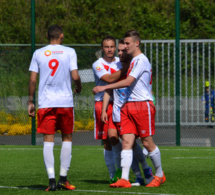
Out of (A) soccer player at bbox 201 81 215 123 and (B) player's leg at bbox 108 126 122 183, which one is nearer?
(B) player's leg at bbox 108 126 122 183

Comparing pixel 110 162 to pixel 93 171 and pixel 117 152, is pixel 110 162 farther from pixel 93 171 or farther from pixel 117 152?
pixel 93 171

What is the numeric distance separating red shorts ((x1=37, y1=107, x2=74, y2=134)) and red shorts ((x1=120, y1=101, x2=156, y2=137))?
594 mm

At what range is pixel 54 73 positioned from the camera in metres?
6.59

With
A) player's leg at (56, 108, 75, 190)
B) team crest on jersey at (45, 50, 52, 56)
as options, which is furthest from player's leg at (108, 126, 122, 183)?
team crest on jersey at (45, 50, 52, 56)

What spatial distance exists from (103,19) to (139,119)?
18496 mm

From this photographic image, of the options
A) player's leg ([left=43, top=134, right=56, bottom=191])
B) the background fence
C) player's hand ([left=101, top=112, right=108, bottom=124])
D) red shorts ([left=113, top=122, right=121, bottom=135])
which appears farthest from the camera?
the background fence

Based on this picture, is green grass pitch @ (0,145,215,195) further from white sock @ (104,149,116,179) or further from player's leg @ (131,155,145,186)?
player's leg @ (131,155,145,186)

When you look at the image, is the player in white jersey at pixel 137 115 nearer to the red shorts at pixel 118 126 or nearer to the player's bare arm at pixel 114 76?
the player's bare arm at pixel 114 76

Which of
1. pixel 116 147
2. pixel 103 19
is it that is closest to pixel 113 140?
pixel 116 147

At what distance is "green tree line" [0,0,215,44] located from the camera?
22.3 m

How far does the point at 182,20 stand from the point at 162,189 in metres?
21.2

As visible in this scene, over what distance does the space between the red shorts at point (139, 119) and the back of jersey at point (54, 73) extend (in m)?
0.66

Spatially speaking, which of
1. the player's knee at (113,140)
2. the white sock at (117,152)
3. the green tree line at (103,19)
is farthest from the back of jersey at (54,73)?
the green tree line at (103,19)

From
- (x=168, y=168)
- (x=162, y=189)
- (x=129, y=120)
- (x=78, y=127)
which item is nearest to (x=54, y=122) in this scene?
(x=129, y=120)
